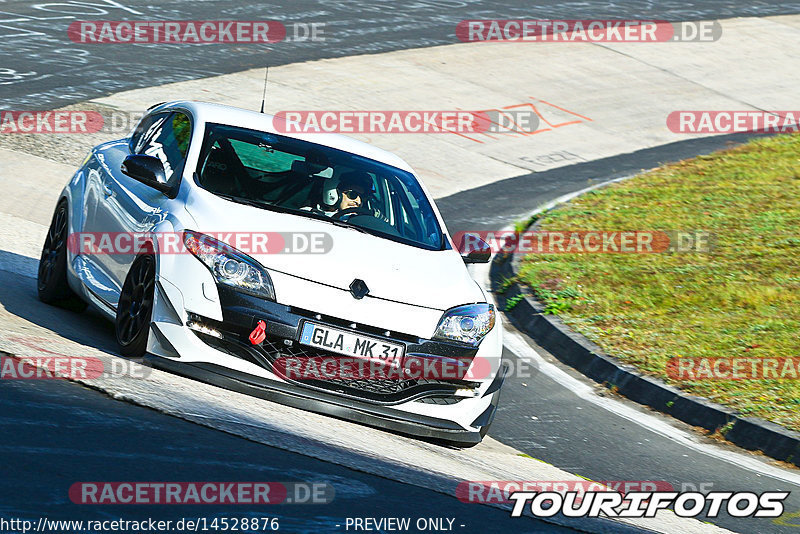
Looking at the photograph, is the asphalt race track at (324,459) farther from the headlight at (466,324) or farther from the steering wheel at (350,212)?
the steering wheel at (350,212)

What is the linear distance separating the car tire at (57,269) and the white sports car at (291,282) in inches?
11.7

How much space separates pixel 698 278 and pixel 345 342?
233 inches

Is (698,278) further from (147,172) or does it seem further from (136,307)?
(136,307)

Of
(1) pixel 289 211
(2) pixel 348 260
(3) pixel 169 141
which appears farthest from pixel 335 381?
(3) pixel 169 141

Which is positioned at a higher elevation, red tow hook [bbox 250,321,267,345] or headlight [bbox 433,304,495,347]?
red tow hook [bbox 250,321,267,345]

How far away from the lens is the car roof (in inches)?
289

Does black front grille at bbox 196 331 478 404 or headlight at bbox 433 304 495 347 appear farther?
headlight at bbox 433 304 495 347

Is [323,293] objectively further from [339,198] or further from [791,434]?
[791,434]

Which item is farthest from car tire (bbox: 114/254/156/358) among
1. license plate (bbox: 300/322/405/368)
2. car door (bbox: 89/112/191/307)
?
license plate (bbox: 300/322/405/368)

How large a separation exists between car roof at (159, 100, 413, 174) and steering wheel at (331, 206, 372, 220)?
24.2 inches

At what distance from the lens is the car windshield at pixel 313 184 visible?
6785 mm

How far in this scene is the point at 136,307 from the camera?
20.7ft

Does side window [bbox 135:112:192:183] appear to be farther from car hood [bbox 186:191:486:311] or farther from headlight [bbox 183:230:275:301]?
headlight [bbox 183:230:275:301]

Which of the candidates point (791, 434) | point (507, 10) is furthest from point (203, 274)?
point (507, 10)
